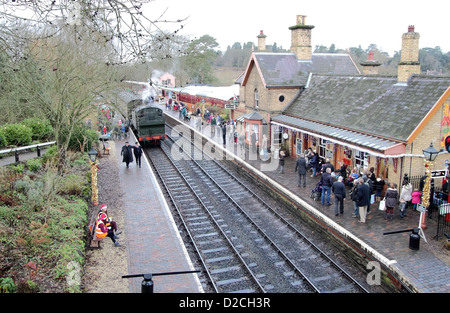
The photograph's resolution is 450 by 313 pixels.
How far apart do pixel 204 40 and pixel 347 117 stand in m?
46.2

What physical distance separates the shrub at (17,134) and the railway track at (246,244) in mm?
8120

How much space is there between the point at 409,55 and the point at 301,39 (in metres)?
10.0

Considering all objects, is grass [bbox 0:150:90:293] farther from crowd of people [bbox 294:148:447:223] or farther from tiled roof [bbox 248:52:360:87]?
tiled roof [bbox 248:52:360:87]

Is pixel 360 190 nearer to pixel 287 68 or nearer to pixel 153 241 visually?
pixel 153 241

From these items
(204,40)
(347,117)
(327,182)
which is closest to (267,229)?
(327,182)

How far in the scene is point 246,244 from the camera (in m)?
12.3

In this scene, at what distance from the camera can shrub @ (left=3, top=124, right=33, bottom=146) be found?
66.1ft

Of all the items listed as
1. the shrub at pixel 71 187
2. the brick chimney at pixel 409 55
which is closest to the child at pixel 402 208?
the brick chimney at pixel 409 55

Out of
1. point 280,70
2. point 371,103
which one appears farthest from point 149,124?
point 371,103

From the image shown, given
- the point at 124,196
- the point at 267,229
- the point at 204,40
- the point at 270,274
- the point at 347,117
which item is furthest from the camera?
the point at 204,40

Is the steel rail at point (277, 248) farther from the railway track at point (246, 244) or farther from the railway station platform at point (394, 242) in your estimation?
the railway station platform at point (394, 242)

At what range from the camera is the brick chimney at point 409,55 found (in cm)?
1578

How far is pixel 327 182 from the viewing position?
1402cm
